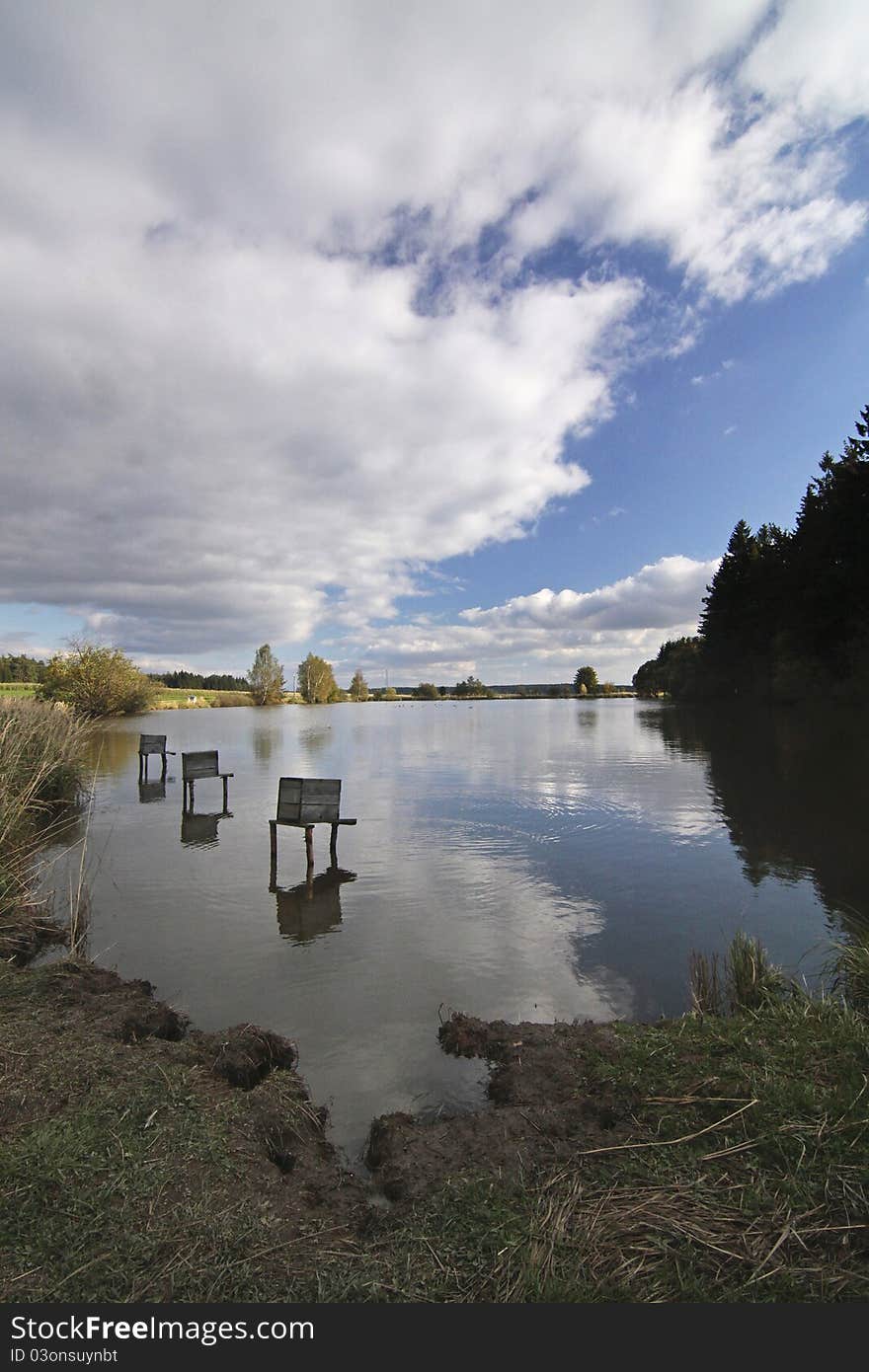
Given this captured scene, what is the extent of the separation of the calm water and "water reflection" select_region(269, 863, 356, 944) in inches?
1.9

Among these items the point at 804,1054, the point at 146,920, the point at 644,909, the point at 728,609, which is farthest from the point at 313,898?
the point at 728,609

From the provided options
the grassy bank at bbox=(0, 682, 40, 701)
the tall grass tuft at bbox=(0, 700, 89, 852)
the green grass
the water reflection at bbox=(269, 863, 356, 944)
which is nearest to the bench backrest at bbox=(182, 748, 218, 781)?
the tall grass tuft at bbox=(0, 700, 89, 852)

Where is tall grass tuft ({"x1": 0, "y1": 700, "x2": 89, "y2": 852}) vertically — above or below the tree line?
below

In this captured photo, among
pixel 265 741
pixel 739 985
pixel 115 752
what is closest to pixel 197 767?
pixel 739 985

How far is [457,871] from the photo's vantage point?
37.8 ft

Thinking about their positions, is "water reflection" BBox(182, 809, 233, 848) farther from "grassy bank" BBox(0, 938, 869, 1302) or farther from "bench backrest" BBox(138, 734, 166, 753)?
"grassy bank" BBox(0, 938, 869, 1302)

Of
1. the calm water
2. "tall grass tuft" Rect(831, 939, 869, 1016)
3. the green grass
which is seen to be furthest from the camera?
the calm water

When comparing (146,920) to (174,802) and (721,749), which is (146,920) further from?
(721,749)

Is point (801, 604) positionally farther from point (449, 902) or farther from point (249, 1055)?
point (249, 1055)

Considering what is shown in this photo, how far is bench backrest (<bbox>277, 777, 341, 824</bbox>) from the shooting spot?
11711mm

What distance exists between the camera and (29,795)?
9.60 meters

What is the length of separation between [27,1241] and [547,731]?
44.7 m

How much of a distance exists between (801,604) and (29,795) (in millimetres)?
50139

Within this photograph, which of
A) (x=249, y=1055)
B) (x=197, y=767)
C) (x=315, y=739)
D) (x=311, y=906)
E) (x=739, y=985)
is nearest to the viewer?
(x=249, y=1055)
